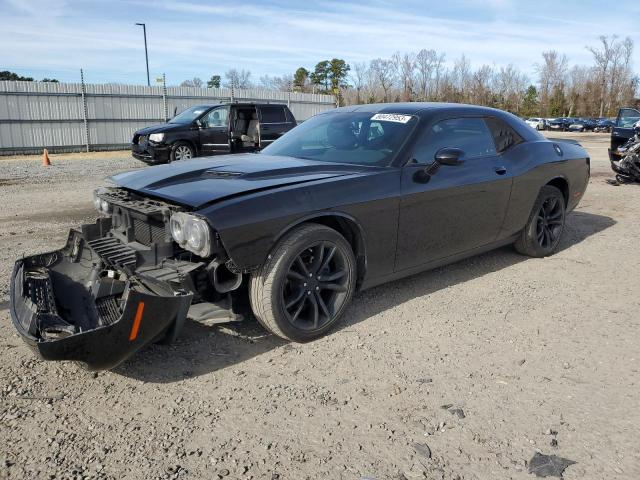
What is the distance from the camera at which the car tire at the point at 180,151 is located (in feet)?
44.3

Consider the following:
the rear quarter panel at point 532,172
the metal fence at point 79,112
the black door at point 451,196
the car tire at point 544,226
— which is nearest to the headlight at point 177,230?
the black door at point 451,196

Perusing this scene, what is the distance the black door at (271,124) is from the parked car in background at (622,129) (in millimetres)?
7865

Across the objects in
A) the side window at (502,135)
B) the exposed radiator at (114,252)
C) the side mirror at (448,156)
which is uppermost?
the side window at (502,135)

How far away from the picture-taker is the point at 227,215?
120 inches

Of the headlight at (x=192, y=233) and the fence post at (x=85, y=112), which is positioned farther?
the fence post at (x=85, y=112)

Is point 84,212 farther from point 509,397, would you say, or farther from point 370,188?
point 509,397

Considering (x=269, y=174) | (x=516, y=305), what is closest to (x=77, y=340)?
(x=269, y=174)

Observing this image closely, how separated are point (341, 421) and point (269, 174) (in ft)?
5.67

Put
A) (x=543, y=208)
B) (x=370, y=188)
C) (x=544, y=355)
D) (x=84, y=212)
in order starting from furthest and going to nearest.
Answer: (x=84, y=212)
(x=543, y=208)
(x=370, y=188)
(x=544, y=355)

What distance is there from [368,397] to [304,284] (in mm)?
893

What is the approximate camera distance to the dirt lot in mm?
2387

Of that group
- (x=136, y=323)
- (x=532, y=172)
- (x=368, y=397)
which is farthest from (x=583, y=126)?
(x=136, y=323)

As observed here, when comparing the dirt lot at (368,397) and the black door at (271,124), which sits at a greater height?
the black door at (271,124)

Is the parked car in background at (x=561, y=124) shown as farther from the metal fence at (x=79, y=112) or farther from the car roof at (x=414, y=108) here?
the car roof at (x=414, y=108)
